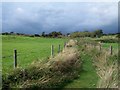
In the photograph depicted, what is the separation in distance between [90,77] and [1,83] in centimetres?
698

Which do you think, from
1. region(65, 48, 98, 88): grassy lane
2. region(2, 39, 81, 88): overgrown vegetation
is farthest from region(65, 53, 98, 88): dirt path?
region(2, 39, 81, 88): overgrown vegetation

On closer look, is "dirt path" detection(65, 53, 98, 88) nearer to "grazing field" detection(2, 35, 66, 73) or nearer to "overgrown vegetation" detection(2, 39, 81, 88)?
"overgrown vegetation" detection(2, 39, 81, 88)

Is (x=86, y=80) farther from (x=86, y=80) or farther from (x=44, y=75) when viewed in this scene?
(x=44, y=75)

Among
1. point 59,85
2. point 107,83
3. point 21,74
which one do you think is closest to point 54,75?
point 59,85

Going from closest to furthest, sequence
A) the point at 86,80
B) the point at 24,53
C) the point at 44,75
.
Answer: the point at 44,75 < the point at 86,80 < the point at 24,53

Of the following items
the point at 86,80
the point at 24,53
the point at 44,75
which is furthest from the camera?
the point at 24,53

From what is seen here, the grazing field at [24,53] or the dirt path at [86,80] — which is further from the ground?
the grazing field at [24,53]

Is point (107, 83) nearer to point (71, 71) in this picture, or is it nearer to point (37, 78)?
point (37, 78)

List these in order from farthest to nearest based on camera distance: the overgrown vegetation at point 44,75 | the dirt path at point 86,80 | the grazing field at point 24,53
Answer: the grazing field at point 24,53 < the dirt path at point 86,80 < the overgrown vegetation at point 44,75

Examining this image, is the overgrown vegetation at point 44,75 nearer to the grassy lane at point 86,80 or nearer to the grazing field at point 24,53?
the grassy lane at point 86,80

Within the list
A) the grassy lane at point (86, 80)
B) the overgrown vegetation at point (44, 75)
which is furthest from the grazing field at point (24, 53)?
the grassy lane at point (86, 80)

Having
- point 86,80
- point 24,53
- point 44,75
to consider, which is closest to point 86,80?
point 86,80

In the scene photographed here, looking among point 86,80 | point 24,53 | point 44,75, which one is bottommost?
point 86,80

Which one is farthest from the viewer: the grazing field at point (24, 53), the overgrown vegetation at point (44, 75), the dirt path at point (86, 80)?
the grazing field at point (24, 53)
